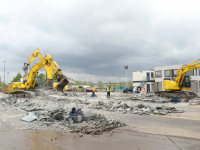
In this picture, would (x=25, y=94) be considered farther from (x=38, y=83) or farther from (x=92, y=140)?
(x=92, y=140)

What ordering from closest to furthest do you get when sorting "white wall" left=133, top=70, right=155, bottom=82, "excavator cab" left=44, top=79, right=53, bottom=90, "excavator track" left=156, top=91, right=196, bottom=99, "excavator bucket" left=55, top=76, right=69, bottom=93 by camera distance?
"excavator track" left=156, top=91, right=196, bottom=99, "excavator bucket" left=55, top=76, right=69, bottom=93, "excavator cab" left=44, top=79, right=53, bottom=90, "white wall" left=133, top=70, right=155, bottom=82

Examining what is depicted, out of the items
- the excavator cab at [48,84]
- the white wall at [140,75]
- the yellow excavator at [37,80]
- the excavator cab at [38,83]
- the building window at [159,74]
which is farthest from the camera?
the white wall at [140,75]

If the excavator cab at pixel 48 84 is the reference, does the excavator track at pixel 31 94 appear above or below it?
below

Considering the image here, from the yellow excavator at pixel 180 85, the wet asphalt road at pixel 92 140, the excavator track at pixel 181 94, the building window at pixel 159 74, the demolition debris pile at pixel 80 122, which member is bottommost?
the wet asphalt road at pixel 92 140

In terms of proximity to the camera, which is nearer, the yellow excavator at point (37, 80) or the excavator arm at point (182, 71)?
the excavator arm at point (182, 71)

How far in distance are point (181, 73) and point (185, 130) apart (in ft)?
61.5

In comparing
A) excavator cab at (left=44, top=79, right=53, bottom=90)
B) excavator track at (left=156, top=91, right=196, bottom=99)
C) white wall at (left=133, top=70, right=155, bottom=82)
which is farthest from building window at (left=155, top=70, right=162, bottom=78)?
excavator cab at (left=44, top=79, right=53, bottom=90)

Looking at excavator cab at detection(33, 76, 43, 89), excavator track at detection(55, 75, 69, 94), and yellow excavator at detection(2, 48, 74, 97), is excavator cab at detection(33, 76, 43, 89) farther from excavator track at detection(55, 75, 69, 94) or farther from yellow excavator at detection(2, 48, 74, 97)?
excavator track at detection(55, 75, 69, 94)

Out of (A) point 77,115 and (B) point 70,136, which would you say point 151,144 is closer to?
(B) point 70,136

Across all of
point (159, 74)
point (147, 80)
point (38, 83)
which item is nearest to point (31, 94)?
point (38, 83)

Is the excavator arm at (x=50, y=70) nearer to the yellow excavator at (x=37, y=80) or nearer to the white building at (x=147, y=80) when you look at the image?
the yellow excavator at (x=37, y=80)

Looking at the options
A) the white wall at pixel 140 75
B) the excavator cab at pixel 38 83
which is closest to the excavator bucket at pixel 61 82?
the excavator cab at pixel 38 83

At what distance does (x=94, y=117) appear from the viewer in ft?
30.8

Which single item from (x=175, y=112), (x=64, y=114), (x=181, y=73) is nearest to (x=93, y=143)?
(x=64, y=114)
